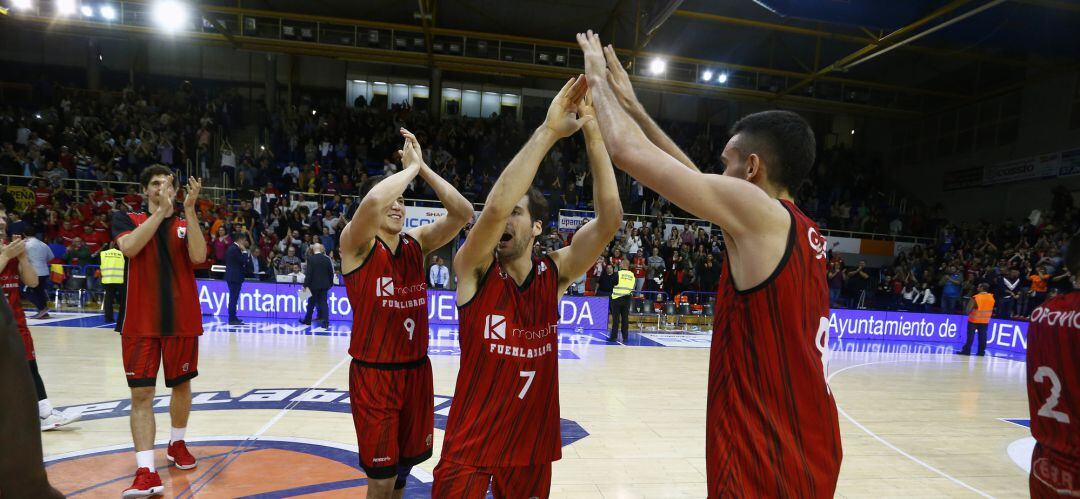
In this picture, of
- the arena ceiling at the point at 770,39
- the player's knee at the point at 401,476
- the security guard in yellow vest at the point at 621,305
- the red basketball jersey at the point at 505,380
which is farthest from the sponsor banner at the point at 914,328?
the red basketball jersey at the point at 505,380

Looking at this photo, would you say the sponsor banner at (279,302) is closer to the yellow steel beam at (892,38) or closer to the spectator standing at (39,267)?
the spectator standing at (39,267)

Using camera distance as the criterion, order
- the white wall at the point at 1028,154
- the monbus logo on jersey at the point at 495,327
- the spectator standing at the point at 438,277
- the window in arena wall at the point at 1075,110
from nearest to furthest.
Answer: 1. the monbus logo on jersey at the point at 495,327
2. the spectator standing at the point at 438,277
3. the window in arena wall at the point at 1075,110
4. the white wall at the point at 1028,154

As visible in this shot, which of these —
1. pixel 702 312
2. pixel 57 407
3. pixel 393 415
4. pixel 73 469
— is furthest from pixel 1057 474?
pixel 702 312

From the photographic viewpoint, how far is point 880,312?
1580 cm

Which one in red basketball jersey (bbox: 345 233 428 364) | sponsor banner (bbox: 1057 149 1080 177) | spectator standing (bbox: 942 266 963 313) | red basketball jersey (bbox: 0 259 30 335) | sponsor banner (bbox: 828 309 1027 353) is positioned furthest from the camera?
sponsor banner (bbox: 1057 149 1080 177)

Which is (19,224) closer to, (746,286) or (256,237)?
(256,237)

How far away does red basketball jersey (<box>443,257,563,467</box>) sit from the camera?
2.36 meters

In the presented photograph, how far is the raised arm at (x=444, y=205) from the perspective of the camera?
330cm

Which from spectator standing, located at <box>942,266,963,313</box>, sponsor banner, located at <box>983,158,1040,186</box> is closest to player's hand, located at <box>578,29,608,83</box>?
spectator standing, located at <box>942,266,963,313</box>

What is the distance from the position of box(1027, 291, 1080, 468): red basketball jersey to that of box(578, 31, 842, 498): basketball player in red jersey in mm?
1795

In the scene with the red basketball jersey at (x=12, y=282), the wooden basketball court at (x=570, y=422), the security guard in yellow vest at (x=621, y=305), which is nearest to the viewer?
the wooden basketball court at (x=570, y=422)

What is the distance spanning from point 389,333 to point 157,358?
231 cm

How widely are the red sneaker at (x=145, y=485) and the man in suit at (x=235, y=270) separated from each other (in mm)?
9103

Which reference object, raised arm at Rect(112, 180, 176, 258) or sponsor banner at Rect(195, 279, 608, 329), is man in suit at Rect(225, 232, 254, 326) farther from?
raised arm at Rect(112, 180, 176, 258)
